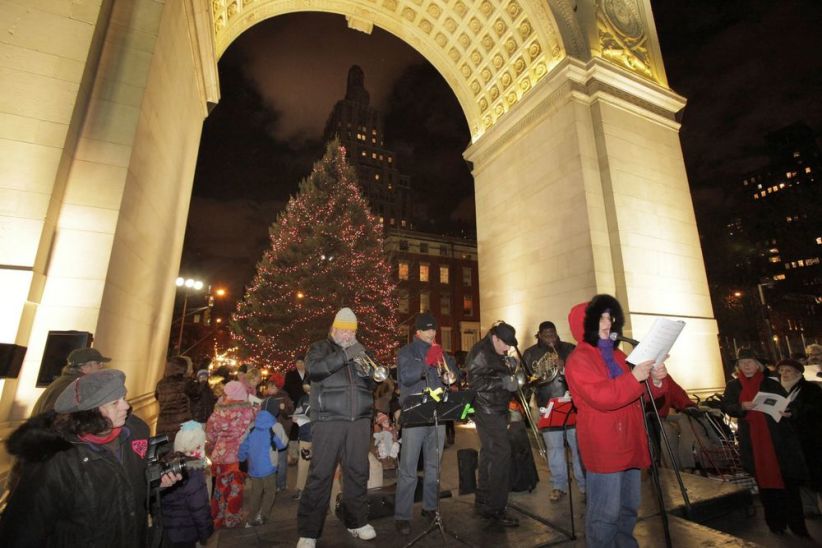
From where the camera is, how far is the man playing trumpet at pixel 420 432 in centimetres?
403

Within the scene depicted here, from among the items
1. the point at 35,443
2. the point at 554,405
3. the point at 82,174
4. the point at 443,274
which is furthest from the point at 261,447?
the point at 443,274

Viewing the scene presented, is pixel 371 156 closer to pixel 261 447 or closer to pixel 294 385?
pixel 294 385

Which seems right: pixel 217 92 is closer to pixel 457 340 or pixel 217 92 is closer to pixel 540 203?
pixel 540 203

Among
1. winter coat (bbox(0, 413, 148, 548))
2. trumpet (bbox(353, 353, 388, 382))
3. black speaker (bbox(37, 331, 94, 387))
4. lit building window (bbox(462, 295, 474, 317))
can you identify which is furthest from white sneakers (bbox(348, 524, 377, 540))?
lit building window (bbox(462, 295, 474, 317))

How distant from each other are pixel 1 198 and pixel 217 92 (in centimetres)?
742

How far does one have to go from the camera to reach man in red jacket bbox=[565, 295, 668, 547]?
8.68 ft

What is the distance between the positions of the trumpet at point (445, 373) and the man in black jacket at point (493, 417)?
0.35m

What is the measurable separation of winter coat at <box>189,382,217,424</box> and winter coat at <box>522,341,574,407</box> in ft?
14.9

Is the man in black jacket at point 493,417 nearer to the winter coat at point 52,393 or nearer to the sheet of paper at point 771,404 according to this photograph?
the sheet of paper at point 771,404

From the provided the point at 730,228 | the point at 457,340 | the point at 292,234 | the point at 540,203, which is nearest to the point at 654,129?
the point at 540,203

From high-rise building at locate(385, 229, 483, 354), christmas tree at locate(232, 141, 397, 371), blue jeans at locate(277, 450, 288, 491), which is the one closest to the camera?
blue jeans at locate(277, 450, 288, 491)

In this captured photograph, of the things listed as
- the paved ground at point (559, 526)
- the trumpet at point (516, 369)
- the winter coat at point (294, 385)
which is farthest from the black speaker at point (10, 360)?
the trumpet at point (516, 369)

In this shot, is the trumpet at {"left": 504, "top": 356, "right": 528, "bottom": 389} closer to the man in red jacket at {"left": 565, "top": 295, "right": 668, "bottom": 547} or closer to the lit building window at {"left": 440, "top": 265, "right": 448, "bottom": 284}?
the man in red jacket at {"left": 565, "top": 295, "right": 668, "bottom": 547}

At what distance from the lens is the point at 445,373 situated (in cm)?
409
